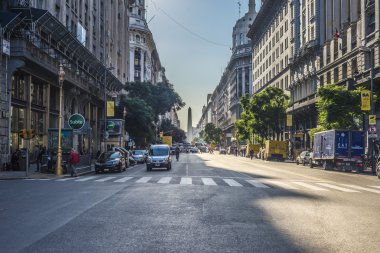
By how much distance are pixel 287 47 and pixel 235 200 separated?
6198 cm

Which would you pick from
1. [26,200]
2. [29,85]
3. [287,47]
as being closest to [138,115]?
[287,47]

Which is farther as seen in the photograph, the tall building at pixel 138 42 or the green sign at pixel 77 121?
the tall building at pixel 138 42

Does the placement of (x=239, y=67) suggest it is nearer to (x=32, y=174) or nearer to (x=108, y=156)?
(x=108, y=156)

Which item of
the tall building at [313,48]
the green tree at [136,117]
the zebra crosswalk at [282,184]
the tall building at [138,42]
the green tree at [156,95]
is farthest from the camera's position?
the tall building at [138,42]

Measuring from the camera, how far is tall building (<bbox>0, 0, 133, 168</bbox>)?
29.4 m

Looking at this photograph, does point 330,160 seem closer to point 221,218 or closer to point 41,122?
point 41,122

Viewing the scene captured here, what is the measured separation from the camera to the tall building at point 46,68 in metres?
29.4

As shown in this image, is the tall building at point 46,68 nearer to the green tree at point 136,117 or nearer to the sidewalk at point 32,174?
the sidewalk at point 32,174

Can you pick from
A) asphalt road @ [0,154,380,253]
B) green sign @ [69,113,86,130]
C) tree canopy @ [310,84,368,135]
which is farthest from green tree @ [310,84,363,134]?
asphalt road @ [0,154,380,253]

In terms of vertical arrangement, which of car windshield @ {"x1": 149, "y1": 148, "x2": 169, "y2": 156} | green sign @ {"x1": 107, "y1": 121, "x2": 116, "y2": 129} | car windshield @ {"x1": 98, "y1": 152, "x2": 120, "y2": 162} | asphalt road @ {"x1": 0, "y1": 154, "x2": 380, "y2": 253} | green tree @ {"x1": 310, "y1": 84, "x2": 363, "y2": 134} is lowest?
asphalt road @ {"x1": 0, "y1": 154, "x2": 380, "y2": 253}

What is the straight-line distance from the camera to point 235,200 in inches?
519

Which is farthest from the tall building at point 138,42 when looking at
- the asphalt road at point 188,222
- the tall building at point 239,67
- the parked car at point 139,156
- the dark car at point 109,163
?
the asphalt road at point 188,222

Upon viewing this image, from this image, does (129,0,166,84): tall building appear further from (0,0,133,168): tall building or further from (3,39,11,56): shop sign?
(3,39,11,56): shop sign

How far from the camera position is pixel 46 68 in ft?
111
